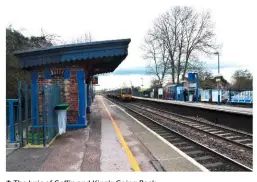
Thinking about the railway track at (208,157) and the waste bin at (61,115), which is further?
the waste bin at (61,115)

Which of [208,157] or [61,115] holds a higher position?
[61,115]

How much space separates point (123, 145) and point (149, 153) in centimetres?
111

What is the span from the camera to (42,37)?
18.5 m

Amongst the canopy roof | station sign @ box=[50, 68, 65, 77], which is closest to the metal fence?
the canopy roof

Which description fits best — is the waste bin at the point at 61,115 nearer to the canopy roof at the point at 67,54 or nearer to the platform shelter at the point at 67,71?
the platform shelter at the point at 67,71

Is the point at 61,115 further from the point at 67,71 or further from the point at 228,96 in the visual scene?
the point at 228,96

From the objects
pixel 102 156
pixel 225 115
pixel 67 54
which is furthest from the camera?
pixel 225 115

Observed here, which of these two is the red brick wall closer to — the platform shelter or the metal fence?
the platform shelter

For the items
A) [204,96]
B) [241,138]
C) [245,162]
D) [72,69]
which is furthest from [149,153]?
[204,96]

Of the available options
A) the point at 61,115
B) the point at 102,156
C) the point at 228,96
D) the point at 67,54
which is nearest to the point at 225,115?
the point at 67,54

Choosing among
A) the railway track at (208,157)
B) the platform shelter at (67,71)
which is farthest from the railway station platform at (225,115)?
the platform shelter at (67,71)

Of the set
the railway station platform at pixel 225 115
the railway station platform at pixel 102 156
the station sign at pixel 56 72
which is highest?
the station sign at pixel 56 72

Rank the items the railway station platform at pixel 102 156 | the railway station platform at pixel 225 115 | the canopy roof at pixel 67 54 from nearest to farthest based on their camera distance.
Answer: the railway station platform at pixel 102 156, the canopy roof at pixel 67 54, the railway station platform at pixel 225 115

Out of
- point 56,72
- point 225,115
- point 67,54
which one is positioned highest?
point 67,54
